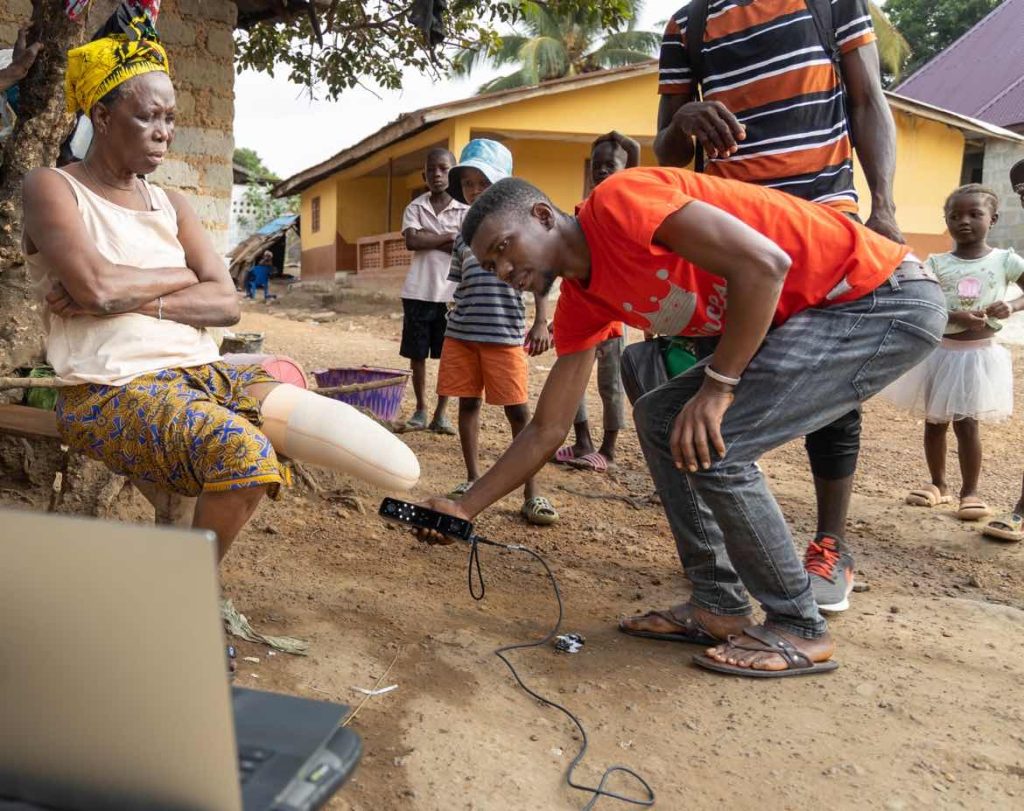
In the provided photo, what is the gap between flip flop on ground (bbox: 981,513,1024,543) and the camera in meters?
4.10

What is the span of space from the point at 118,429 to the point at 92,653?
1.60m

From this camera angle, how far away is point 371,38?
8.46 meters

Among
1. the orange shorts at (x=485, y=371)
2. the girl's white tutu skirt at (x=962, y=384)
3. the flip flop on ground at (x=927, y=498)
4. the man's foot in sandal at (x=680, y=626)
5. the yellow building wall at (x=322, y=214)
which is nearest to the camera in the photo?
the man's foot in sandal at (x=680, y=626)

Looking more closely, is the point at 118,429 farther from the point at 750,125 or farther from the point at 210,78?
the point at 210,78

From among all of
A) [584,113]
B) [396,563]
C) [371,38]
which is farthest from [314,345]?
[396,563]

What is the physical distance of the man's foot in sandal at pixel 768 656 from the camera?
2.46 meters

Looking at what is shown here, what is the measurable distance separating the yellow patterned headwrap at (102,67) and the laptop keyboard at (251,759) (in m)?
2.01

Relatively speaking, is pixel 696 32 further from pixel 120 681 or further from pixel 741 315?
pixel 120 681

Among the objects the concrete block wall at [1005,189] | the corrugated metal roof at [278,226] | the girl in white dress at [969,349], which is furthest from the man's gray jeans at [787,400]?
the corrugated metal roof at [278,226]

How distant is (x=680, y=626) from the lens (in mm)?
2732

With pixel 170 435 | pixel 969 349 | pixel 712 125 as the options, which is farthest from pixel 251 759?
pixel 969 349

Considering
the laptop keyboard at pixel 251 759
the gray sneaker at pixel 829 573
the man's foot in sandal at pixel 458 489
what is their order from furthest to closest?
the man's foot in sandal at pixel 458 489, the gray sneaker at pixel 829 573, the laptop keyboard at pixel 251 759

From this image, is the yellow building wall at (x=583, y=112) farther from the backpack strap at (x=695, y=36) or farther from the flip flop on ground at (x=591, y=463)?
the backpack strap at (x=695, y=36)

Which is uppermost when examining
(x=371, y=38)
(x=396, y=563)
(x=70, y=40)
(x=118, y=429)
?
(x=371, y=38)
